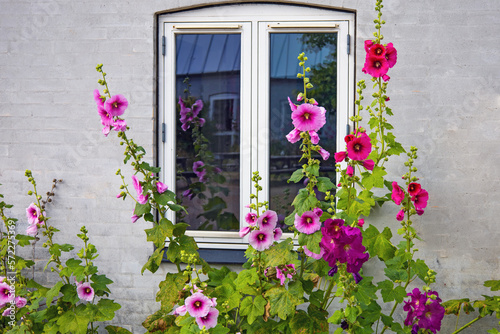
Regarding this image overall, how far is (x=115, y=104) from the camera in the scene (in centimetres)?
232

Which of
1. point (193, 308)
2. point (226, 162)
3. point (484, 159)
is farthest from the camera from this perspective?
point (226, 162)

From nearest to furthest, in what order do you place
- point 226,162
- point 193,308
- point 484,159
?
point 193,308 → point 484,159 → point 226,162

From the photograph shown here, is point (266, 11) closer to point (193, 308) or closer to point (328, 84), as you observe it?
point (328, 84)

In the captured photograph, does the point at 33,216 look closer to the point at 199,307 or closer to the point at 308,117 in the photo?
the point at 199,307

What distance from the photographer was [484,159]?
285 cm

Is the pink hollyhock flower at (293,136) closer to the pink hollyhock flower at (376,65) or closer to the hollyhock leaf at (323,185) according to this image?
the hollyhock leaf at (323,185)

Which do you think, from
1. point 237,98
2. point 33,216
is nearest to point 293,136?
point 237,98

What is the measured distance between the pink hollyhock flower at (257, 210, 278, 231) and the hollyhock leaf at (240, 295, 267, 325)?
0.32m

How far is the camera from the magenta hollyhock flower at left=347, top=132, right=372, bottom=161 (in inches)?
82.1

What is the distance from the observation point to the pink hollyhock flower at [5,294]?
2.68m

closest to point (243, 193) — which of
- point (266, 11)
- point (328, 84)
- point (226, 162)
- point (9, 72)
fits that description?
point (226, 162)

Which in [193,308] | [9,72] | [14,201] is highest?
[9,72]

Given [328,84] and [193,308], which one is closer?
[193,308]

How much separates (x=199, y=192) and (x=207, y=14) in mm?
1082
